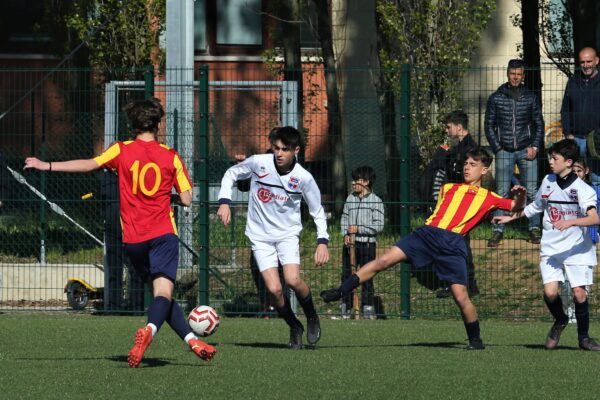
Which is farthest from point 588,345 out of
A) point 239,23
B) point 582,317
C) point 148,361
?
point 239,23

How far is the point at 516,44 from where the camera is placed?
27.0 metres

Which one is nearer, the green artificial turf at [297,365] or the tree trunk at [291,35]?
the green artificial turf at [297,365]

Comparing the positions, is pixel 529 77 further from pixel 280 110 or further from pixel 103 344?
pixel 103 344

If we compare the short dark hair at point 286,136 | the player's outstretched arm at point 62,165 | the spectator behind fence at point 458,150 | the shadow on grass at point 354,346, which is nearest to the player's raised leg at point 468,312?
the shadow on grass at point 354,346

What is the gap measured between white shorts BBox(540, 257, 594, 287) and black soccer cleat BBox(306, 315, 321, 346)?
6.34 feet

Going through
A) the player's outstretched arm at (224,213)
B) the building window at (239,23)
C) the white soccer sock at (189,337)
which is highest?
the building window at (239,23)

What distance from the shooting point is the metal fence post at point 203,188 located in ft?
49.5

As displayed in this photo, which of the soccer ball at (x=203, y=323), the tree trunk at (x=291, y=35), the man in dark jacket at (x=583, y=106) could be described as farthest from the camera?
the tree trunk at (x=291, y=35)

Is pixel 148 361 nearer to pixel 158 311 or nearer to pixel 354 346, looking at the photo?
pixel 158 311

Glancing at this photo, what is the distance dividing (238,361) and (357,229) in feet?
16.3

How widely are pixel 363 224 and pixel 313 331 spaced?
3750 mm

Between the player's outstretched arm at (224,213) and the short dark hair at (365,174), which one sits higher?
the short dark hair at (365,174)

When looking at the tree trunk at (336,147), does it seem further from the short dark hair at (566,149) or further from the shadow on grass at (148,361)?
the shadow on grass at (148,361)

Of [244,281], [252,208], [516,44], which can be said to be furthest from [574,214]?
[516,44]
